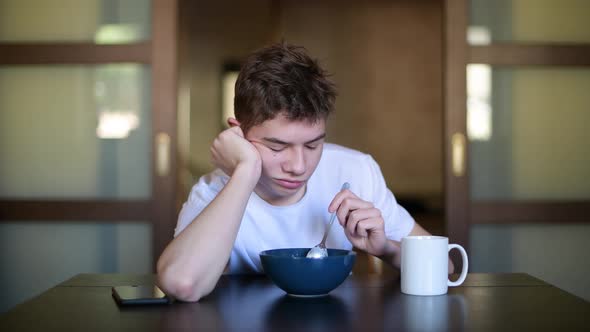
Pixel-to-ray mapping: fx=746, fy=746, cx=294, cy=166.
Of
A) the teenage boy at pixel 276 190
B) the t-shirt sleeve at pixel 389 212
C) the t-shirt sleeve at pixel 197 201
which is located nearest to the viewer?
the teenage boy at pixel 276 190

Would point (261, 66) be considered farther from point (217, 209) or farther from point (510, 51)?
point (510, 51)

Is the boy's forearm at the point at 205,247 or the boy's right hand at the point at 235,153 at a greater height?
the boy's right hand at the point at 235,153

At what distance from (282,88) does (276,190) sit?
0.77 ft

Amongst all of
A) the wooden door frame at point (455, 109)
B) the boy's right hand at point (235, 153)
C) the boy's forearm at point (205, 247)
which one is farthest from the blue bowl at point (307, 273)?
the wooden door frame at point (455, 109)

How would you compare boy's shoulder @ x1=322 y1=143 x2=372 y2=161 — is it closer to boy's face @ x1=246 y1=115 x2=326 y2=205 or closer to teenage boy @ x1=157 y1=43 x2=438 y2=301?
teenage boy @ x1=157 y1=43 x2=438 y2=301

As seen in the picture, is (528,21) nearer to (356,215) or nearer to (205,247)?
(356,215)

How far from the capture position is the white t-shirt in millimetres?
1771

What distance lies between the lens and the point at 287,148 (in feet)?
5.25

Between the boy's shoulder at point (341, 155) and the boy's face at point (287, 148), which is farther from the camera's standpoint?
the boy's shoulder at point (341, 155)

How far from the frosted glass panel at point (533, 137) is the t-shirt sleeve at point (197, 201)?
1665 millimetres

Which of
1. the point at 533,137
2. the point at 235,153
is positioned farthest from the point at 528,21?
the point at 235,153

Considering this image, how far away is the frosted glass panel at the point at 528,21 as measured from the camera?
3.17 m

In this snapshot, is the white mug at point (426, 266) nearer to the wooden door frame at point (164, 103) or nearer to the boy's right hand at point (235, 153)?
the boy's right hand at point (235, 153)

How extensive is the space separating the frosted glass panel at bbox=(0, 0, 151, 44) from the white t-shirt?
5.14ft
